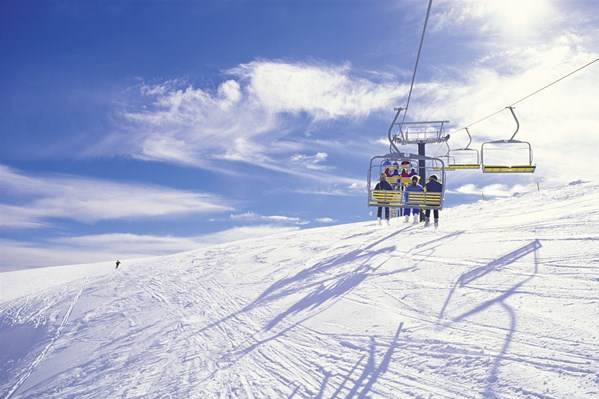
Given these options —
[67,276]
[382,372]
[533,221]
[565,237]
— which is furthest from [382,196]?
[67,276]

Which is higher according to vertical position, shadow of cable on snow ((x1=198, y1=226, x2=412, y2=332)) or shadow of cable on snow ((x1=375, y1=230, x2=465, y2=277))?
shadow of cable on snow ((x1=375, y1=230, x2=465, y2=277))

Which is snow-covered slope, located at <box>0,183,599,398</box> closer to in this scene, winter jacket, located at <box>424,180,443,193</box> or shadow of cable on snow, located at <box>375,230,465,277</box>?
shadow of cable on snow, located at <box>375,230,465,277</box>

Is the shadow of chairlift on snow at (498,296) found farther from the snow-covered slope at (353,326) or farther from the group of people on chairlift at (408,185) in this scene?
the group of people on chairlift at (408,185)

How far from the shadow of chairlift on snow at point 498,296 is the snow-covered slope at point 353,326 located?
0.08 feet

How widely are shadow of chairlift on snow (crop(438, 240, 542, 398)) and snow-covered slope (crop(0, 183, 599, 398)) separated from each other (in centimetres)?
3

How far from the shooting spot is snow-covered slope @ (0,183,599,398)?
232 inches

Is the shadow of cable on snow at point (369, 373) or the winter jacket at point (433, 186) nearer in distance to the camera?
the shadow of cable on snow at point (369, 373)

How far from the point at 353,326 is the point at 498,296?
247cm

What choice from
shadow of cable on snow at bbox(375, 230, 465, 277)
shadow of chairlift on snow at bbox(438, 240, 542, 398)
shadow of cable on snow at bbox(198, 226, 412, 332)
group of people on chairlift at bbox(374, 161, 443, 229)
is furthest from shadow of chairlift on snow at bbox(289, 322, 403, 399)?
group of people on chairlift at bbox(374, 161, 443, 229)

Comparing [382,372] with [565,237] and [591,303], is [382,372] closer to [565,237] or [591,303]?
[591,303]

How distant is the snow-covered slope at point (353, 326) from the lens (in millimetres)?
5887

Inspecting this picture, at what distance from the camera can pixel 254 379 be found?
6484mm

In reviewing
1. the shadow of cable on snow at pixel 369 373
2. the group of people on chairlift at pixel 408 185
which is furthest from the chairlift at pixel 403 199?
the shadow of cable on snow at pixel 369 373

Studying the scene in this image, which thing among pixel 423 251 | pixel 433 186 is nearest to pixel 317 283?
pixel 423 251
